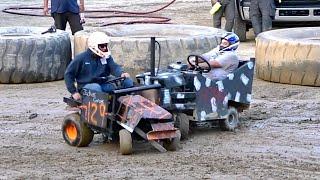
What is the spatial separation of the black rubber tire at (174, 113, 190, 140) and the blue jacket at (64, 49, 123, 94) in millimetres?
734

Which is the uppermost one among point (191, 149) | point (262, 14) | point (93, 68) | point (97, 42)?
point (97, 42)

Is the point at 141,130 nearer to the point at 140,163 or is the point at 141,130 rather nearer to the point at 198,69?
the point at 140,163

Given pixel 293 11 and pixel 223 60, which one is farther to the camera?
pixel 293 11

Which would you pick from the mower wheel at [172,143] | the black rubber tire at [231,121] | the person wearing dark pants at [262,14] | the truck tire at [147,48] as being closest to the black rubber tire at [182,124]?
the mower wheel at [172,143]

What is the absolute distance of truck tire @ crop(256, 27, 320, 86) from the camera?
12.0 meters

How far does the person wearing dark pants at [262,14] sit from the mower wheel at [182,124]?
275 inches

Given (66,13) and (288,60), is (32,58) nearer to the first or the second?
(66,13)

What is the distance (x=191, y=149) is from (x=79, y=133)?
3.61 feet

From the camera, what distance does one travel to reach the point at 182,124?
905 cm

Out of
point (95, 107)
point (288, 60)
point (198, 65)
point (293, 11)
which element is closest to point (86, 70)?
point (95, 107)

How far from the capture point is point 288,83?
40.2 ft

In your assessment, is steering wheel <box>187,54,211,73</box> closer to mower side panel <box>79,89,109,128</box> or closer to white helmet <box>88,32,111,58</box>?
white helmet <box>88,32,111,58</box>

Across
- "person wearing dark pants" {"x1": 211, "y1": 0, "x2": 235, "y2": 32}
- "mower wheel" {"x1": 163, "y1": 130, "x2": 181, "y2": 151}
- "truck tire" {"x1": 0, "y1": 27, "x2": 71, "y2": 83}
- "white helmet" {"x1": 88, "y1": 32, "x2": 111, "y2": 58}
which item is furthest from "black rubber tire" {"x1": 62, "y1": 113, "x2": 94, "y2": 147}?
"person wearing dark pants" {"x1": 211, "y1": 0, "x2": 235, "y2": 32}

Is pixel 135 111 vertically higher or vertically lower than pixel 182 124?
higher
